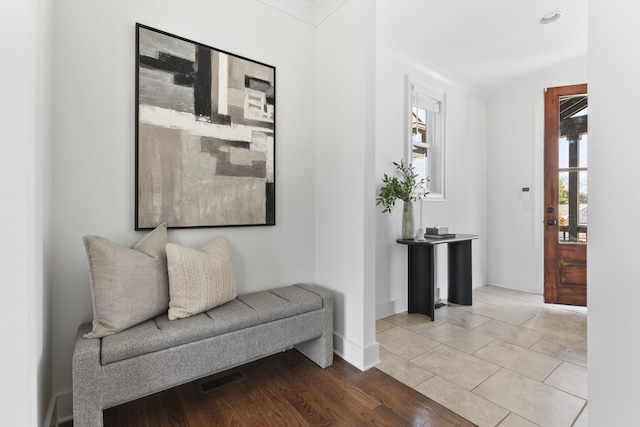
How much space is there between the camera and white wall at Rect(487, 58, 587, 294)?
3822 mm

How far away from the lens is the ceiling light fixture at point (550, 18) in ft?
8.46

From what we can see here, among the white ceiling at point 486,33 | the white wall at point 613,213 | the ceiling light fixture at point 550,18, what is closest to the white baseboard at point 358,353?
the white wall at point 613,213

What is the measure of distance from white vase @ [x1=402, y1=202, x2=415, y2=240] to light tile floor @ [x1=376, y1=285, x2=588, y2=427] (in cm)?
84

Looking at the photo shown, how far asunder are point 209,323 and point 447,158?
329cm

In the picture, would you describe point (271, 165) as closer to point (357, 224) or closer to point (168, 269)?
point (357, 224)

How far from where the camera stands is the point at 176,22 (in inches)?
72.4

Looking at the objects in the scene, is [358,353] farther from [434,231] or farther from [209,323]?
[434,231]

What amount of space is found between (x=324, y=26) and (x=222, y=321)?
2.27 m

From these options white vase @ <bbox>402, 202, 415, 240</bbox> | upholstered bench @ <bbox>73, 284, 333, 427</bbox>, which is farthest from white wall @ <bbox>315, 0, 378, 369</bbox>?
white vase @ <bbox>402, 202, 415, 240</bbox>

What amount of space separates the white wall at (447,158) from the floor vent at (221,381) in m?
1.55

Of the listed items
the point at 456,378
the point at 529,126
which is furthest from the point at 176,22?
the point at 529,126

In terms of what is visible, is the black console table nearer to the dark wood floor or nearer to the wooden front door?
the wooden front door

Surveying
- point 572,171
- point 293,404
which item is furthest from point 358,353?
point 572,171

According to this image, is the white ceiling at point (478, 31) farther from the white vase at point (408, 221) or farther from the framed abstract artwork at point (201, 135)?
the white vase at point (408, 221)
